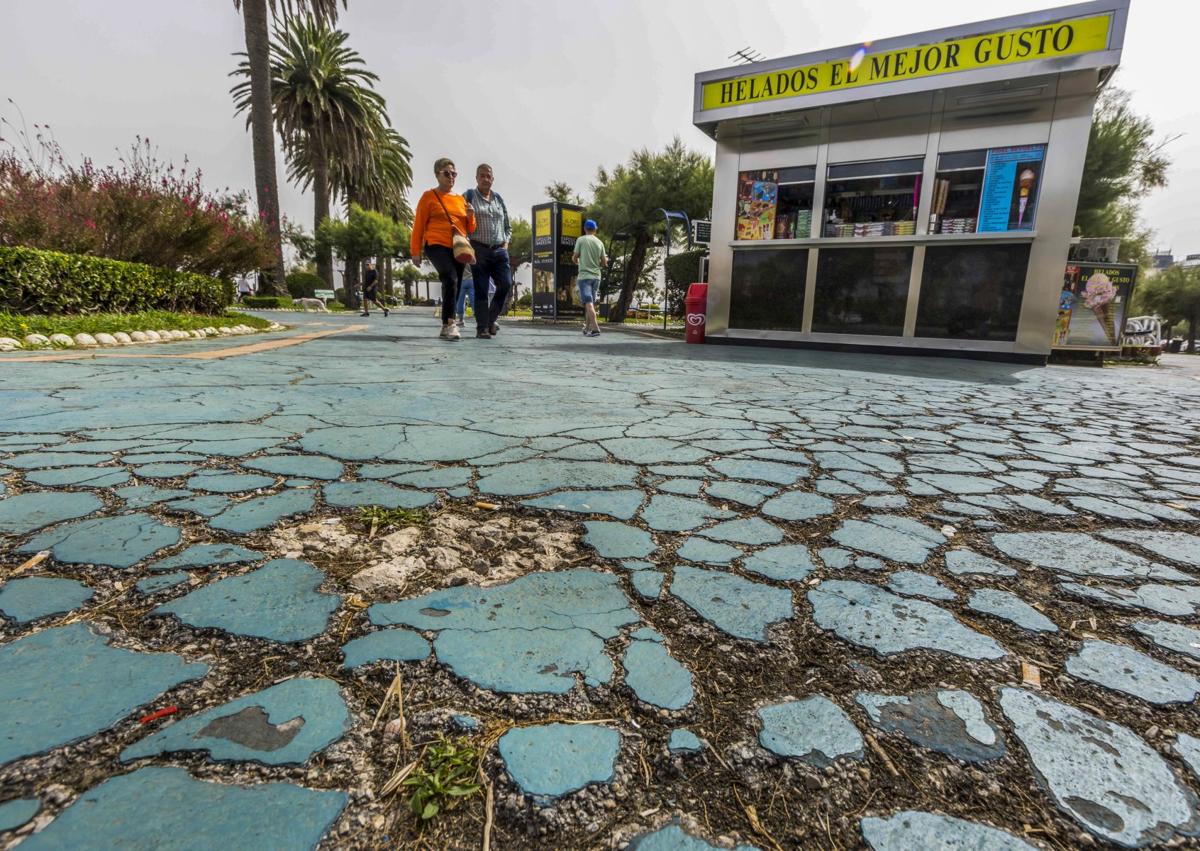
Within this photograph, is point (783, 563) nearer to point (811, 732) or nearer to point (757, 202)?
point (811, 732)

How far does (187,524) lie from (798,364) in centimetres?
654

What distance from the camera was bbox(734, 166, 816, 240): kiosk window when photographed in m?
9.01

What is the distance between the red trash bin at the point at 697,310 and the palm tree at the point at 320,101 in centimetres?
2385

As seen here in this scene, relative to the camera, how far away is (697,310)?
1019 centimetres

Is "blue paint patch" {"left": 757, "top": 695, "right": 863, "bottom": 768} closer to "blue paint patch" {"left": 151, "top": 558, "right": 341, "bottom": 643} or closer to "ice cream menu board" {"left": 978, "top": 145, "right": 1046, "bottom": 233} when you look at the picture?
"blue paint patch" {"left": 151, "top": 558, "right": 341, "bottom": 643}

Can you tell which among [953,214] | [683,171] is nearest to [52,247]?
[953,214]

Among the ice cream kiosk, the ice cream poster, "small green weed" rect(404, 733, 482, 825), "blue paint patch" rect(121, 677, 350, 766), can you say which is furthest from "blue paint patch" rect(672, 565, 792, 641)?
the ice cream poster

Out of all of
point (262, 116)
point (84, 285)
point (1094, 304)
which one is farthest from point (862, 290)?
point (262, 116)

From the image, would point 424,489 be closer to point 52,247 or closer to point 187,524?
point 187,524

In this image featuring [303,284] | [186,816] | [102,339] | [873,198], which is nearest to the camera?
[186,816]

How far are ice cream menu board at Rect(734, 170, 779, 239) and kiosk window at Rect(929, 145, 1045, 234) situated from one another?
7.63ft

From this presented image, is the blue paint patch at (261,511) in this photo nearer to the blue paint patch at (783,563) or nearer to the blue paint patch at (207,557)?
the blue paint patch at (207,557)

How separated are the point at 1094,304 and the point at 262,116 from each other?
20242 millimetres

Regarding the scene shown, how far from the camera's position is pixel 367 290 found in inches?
782
